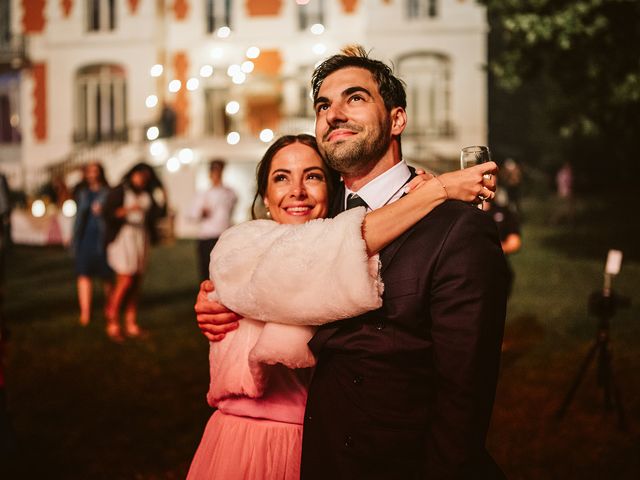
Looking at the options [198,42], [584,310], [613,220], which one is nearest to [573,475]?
[584,310]

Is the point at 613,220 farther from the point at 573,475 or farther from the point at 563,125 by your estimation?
the point at 573,475

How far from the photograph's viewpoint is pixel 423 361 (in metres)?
2.07

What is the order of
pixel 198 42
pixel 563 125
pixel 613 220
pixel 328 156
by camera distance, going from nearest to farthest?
pixel 328 156
pixel 563 125
pixel 613 220
pixel 198 42

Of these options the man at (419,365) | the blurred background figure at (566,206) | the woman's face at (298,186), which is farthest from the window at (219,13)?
the man at (419,365)

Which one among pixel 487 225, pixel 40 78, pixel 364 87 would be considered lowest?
pixel 487 225

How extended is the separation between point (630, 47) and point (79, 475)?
996cm

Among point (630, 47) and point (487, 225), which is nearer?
point (487, 225)

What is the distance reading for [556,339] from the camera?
761cm

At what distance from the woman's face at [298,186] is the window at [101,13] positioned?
23082 mm

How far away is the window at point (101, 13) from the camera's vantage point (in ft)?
76.4

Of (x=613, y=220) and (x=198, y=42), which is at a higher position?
(x=198, y=42)

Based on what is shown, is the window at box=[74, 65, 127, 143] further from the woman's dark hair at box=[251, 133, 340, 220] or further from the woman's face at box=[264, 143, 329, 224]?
the woman's face at box=[264, 143, 329, 224]

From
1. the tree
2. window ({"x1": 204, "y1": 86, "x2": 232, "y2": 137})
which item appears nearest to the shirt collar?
the tree

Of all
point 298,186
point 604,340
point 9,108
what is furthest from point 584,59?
point 9,108
